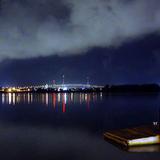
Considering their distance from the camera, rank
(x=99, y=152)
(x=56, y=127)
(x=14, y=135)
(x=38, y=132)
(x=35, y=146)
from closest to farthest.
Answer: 1. (x=99, y=152)
2. (x=35, y=146)
3. (x=14, y=135)
4. (x=38, y=132)
5. (x=56, y=127)

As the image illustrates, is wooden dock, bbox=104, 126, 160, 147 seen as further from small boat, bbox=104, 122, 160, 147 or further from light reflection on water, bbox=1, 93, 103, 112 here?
light reflection on water, bbox=1, 93, 103, 112

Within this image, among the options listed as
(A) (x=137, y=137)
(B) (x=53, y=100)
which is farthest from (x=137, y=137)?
(B) (x=53, y=100)

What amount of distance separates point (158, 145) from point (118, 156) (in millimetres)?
3046

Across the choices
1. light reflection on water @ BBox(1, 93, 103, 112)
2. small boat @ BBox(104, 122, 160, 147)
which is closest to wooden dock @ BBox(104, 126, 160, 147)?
small boat @ BBox(104, 122, 160, 147)

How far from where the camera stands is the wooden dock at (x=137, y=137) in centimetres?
2060

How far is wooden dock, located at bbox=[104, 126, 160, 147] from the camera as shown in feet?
67.6

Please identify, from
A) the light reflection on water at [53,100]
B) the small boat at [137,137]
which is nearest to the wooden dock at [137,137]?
the small boat at [137,137]

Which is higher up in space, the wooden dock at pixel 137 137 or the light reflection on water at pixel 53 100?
the wooden dock at pixel 137 137

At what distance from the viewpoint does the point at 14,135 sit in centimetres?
2698

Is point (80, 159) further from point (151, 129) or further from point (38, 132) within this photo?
point (38, 132)

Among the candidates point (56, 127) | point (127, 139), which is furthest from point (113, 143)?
point (56, 127)

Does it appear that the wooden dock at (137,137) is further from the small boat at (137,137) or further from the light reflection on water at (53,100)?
the light reflection on water at (53,100)

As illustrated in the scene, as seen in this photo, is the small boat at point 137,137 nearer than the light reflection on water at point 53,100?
Yes

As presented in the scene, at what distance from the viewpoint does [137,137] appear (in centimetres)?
2106
